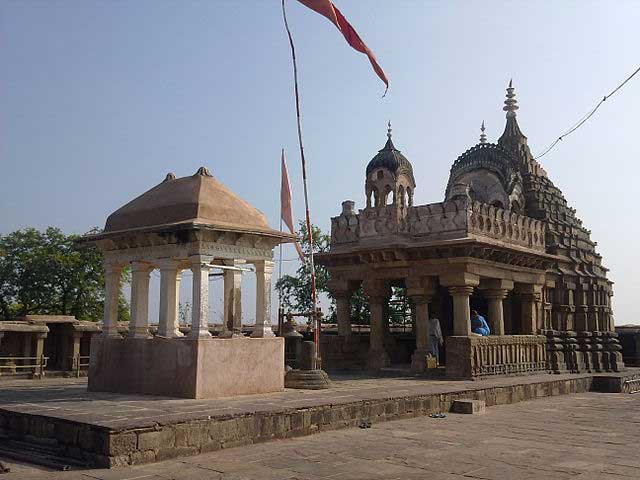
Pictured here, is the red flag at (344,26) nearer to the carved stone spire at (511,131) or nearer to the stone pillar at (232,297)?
the stone pillar at (232,297)

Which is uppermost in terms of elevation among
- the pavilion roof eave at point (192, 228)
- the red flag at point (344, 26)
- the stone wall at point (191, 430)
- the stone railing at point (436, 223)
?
the red flag at point (344, 26)

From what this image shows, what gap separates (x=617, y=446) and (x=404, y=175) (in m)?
9.35

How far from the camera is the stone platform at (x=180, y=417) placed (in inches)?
239

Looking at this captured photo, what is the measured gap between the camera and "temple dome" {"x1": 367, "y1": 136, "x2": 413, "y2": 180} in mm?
15688

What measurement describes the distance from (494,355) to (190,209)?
8.18 meters

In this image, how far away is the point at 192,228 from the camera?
29.3 ft

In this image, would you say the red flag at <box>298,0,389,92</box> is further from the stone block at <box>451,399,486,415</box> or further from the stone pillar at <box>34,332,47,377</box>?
the stone pillar at <box>34,332,47,377</box>

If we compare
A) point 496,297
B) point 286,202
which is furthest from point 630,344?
point 286,202

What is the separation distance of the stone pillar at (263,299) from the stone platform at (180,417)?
1082 mm

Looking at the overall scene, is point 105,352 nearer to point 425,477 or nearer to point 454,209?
point 425,477

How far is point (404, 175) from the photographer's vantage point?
15812 mm

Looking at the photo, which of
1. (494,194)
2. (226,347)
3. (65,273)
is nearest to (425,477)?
(226,347)

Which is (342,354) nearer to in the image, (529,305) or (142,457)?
(529,305)

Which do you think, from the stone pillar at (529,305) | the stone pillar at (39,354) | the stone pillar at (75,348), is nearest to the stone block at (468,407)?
the stone pillar at (529,305)
